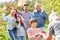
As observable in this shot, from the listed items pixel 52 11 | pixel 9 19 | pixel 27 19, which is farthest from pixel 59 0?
pixel 9 19

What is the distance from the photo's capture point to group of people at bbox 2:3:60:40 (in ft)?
7.23

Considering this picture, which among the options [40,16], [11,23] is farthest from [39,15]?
[11,23]

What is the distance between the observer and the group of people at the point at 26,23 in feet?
7.23

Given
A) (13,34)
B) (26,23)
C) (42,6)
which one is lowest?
(13,34)

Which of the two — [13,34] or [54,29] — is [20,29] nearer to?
[13,34]

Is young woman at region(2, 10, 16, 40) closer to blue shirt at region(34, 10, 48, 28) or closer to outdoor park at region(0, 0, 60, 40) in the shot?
outdoor park at region(0, 0, 60, 40)

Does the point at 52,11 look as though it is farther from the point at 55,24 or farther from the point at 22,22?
the point at 22,22

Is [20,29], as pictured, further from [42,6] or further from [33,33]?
[42,6]

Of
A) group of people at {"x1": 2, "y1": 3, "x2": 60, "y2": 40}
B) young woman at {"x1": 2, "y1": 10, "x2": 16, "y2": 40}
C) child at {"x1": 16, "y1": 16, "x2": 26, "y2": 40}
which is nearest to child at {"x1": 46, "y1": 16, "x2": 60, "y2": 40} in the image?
group of people at {"x1": 2, "y1": 3, "x2": 60, "y2": 40}

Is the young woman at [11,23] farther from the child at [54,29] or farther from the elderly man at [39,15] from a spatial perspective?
the child at [54,29]

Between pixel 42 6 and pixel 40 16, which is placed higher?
pixel 42 6

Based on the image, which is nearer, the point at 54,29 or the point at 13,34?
the point at 54,29

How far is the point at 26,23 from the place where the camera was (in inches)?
87.7

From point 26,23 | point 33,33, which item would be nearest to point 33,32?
point 33,33
